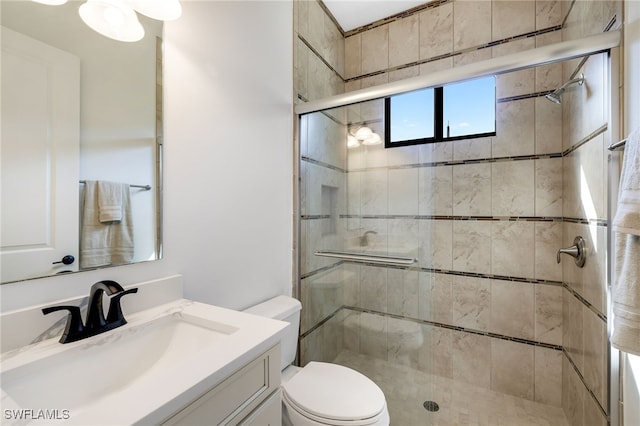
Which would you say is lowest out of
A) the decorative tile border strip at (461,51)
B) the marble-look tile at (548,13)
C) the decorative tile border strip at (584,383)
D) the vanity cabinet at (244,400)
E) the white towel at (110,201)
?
the decorative tile border strip at (584,383)

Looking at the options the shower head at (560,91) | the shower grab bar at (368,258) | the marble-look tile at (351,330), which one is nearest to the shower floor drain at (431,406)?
the marble-look tile at (351,330)

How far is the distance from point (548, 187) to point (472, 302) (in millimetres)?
918

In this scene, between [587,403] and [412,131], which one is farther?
[412,131]

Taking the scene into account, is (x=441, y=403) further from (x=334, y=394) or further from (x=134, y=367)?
(x=134, y=367)

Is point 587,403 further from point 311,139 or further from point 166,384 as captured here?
point 311,139

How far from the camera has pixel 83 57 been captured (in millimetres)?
826

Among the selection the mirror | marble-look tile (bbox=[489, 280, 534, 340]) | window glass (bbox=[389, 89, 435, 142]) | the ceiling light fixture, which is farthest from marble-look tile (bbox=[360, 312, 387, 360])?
the ceiling light fixture

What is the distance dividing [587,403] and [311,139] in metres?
2.05

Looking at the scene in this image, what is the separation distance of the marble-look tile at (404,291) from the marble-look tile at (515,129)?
1.10m

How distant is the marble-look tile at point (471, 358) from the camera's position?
1.91 m

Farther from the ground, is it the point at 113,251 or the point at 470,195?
the point at 470,195

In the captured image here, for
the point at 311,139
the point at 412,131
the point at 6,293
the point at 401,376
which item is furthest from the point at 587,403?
the point at 6,293

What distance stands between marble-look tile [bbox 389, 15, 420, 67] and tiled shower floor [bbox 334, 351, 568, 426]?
2222mm

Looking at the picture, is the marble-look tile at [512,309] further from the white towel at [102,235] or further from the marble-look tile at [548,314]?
the white towel at [102,235]
